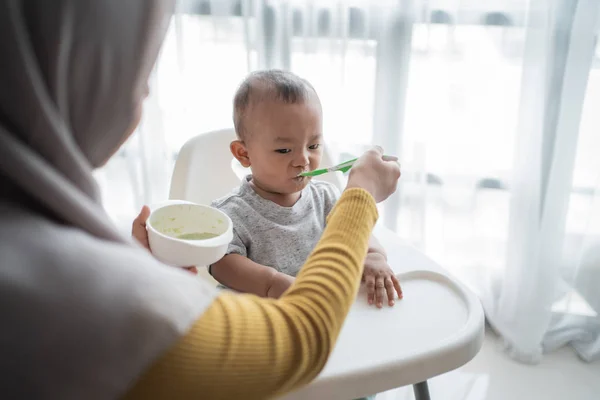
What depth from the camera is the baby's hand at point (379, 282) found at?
0.97m

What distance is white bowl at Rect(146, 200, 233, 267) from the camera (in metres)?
0.81

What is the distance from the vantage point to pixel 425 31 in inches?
60.7

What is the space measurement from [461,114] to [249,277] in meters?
0.92

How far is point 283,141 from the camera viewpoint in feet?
3.58

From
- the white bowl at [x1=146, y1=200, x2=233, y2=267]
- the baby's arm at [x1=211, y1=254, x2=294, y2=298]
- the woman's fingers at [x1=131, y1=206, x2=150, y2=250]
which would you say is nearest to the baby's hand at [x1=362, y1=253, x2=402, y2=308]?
the baby's arm at [x1=211, y1=254, x2=294, y2=298]

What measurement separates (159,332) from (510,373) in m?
1.56

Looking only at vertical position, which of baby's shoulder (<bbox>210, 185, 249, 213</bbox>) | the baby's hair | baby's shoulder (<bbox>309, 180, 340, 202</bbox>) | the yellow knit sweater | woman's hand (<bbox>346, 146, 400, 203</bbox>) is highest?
the baby's hair

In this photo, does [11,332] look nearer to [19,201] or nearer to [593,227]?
[19,201]

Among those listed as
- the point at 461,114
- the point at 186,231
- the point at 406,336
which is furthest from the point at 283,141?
the point at 461,114

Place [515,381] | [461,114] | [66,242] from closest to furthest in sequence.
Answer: [66,242] → [461,114] → [515,381]

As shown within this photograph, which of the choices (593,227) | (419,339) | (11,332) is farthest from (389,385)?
(593,227)

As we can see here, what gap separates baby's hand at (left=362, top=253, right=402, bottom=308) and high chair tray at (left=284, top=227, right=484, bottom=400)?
0.02 metres

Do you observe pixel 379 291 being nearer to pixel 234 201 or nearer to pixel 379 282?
pixel 379 282

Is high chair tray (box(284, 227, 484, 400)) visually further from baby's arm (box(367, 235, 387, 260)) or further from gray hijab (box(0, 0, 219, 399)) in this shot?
gray hijab (box(0, 0, 219, 399))
